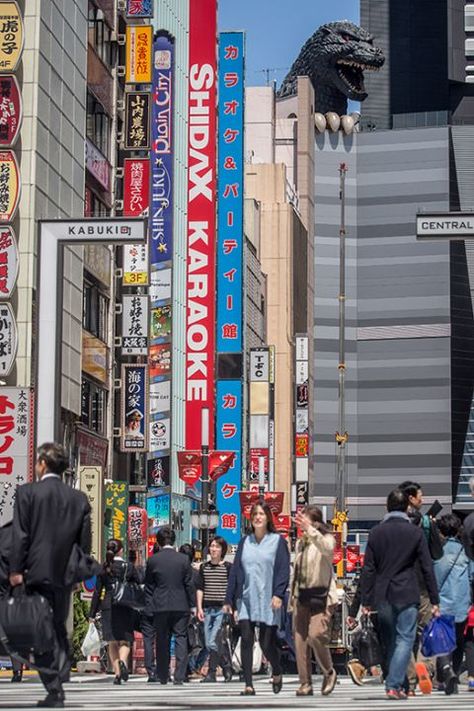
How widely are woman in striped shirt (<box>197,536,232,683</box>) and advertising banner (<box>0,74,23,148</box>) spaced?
20.6 metres

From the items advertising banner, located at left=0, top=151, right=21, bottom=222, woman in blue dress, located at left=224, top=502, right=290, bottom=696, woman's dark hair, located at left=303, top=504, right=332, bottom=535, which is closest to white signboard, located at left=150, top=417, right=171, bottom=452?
advertising banner, located at left=0, top=151, right=21, bottom=222

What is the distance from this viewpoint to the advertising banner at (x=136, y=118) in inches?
2025

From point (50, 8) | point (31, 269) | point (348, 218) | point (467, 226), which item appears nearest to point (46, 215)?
point (31, 269)

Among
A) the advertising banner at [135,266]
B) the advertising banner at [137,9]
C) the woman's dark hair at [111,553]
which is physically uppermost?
the advertising banner at [137,9]

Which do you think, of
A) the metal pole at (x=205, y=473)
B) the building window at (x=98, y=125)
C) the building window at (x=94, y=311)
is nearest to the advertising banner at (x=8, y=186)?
the metal pole at (x=205, y=473)

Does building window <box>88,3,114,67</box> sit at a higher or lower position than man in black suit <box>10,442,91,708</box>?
higher

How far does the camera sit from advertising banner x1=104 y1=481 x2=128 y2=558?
45656mm

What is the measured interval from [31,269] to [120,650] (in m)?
20.2

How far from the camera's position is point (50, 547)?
1321 cm

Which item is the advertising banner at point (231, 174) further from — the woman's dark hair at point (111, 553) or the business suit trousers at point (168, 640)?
the business suit trousers at point (168, 640)

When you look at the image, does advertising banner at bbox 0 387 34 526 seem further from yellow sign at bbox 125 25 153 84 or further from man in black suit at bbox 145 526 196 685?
yellow sign at bbox 125 25 153 84

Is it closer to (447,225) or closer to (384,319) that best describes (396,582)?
(447,225)

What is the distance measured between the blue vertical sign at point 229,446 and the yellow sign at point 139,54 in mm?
23055

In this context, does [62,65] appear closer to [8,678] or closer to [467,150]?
[8,678]
